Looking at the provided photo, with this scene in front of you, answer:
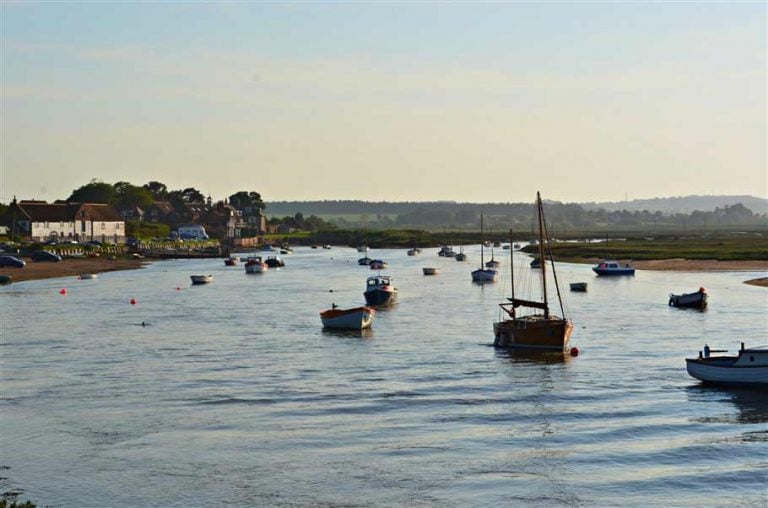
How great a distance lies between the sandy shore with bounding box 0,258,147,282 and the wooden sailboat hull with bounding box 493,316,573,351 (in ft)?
272

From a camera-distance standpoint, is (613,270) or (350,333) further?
(613,270)

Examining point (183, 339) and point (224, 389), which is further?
point (183, 339)

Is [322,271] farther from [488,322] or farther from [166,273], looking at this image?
[488,322]

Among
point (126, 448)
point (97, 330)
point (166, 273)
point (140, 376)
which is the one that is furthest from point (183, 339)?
point (166, 273)

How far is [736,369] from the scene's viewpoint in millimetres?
47688

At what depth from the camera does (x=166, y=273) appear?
152125 mm

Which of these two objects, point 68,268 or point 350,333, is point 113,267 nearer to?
point 68,268

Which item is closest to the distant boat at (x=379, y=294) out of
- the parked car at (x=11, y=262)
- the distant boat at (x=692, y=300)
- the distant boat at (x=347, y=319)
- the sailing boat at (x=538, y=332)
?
the distant boat at (x=347, y=319)

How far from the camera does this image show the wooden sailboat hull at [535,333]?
60.2 meters

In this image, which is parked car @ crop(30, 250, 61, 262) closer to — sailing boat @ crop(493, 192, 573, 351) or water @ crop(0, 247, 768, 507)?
water @ crop(0, 247, 768, 507)

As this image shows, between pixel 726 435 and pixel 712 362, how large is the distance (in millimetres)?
9305

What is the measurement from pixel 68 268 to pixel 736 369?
120128 mm

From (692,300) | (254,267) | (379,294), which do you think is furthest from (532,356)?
(254,267)

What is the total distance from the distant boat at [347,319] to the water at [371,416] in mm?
1282
